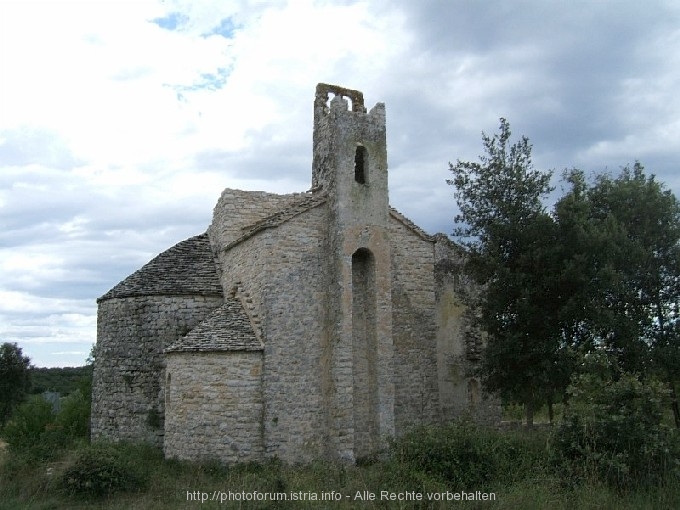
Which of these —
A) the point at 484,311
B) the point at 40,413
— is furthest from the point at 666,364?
the point at 40,413

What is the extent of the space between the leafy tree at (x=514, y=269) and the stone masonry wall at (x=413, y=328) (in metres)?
1.72

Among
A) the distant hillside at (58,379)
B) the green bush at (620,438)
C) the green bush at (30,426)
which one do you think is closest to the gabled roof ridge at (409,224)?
the green bush at (620,438)

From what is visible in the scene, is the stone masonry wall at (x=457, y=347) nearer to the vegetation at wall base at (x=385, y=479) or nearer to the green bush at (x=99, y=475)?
the vegetation at wall base at (x=385, y=479)

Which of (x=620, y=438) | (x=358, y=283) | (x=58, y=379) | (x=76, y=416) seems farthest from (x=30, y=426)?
(x=58, y=379)

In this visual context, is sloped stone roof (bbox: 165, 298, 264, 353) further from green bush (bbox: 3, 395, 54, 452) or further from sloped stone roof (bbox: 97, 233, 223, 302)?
green bush (bbox: 3, 395, 54, 452)

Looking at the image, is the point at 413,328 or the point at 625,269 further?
the point at 413,328

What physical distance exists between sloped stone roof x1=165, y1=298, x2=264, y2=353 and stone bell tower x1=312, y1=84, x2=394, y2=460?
227 centimetres

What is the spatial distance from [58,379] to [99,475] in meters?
57.7

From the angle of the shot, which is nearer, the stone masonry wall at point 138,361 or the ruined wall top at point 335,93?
the stone masonry wall at point 138,361

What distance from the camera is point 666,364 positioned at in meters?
16.8

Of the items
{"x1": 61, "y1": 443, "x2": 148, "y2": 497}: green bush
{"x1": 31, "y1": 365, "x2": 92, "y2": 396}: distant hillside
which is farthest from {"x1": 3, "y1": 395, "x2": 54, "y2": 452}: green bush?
{"x1": 31, "y1": 365, "x2": 92, "y2": 396}: distant hillside

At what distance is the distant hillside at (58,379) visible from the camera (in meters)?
56.8

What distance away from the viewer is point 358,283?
1781 cm

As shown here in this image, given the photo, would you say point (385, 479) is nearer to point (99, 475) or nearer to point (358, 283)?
point (99, 475)
